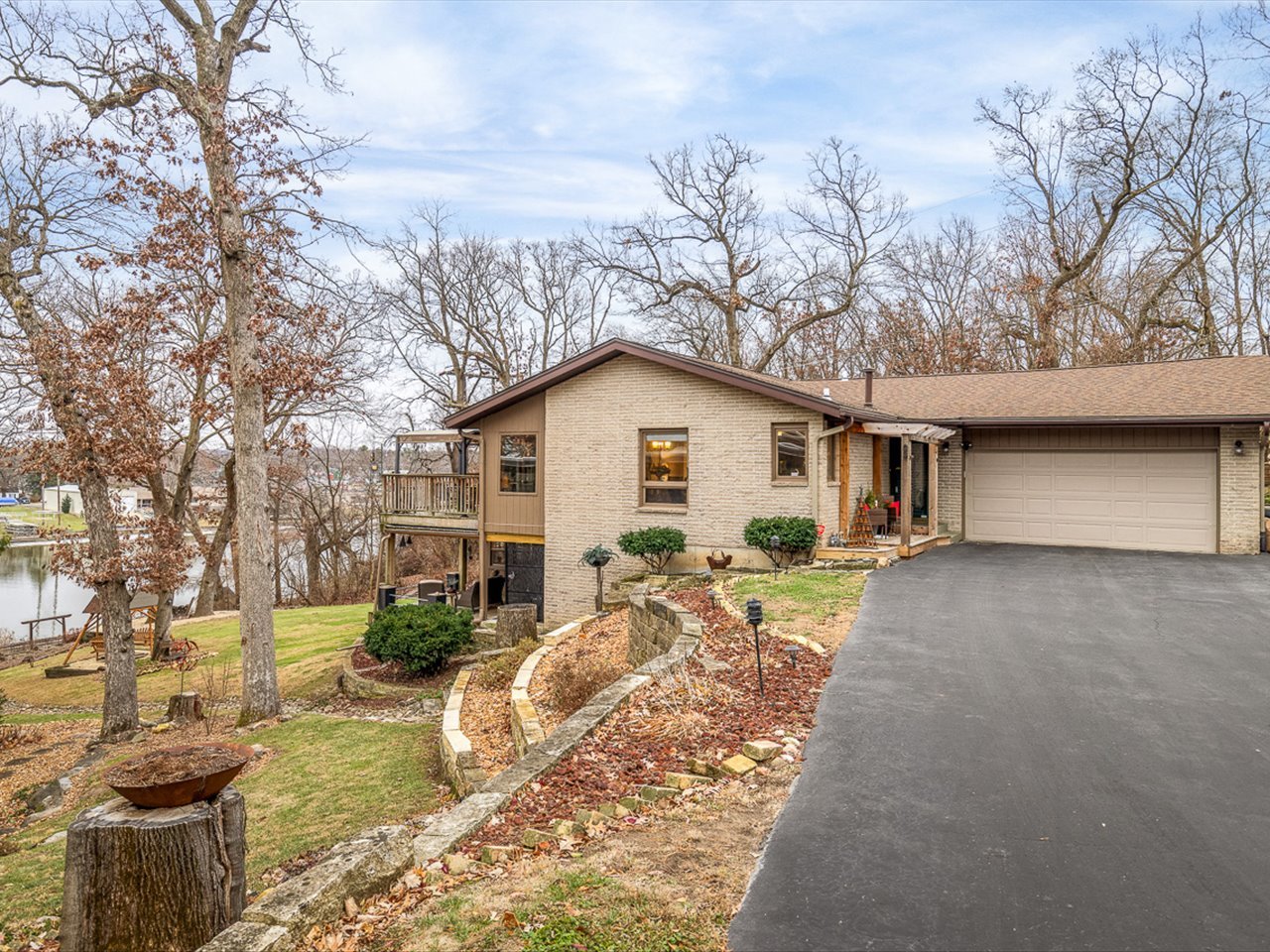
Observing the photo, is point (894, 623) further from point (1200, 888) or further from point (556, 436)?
point (556, 436)

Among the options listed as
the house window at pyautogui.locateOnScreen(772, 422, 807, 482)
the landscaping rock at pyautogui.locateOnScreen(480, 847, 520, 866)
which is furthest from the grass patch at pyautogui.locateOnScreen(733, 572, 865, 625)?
the landscaping rock at pyautogui.locateOnScreen(480, 847, 520, 866)

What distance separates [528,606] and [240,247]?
743cm

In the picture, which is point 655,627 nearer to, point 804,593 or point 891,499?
point 804,593

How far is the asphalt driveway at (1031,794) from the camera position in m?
3.29

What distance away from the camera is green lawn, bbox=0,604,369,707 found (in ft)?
50.1

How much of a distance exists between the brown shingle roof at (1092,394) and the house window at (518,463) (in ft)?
24.3

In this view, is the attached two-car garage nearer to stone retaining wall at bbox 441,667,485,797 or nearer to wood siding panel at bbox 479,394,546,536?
wood siding panel at bbox 479,394,546,536

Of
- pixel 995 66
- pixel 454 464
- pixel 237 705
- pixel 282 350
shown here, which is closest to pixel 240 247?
pixel 282 350

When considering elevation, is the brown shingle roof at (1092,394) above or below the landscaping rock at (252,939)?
above

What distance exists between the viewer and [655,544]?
14625mm

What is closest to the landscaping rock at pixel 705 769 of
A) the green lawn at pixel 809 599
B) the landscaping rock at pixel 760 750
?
the landscaping rock at pixel 760 750

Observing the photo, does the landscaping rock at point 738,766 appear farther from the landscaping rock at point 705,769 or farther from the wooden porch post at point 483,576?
the wooden porch post at point 483,576

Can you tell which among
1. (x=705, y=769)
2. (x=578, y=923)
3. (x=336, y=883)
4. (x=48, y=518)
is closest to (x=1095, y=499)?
(x=705, y=769)

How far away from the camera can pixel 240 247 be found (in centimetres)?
1192
